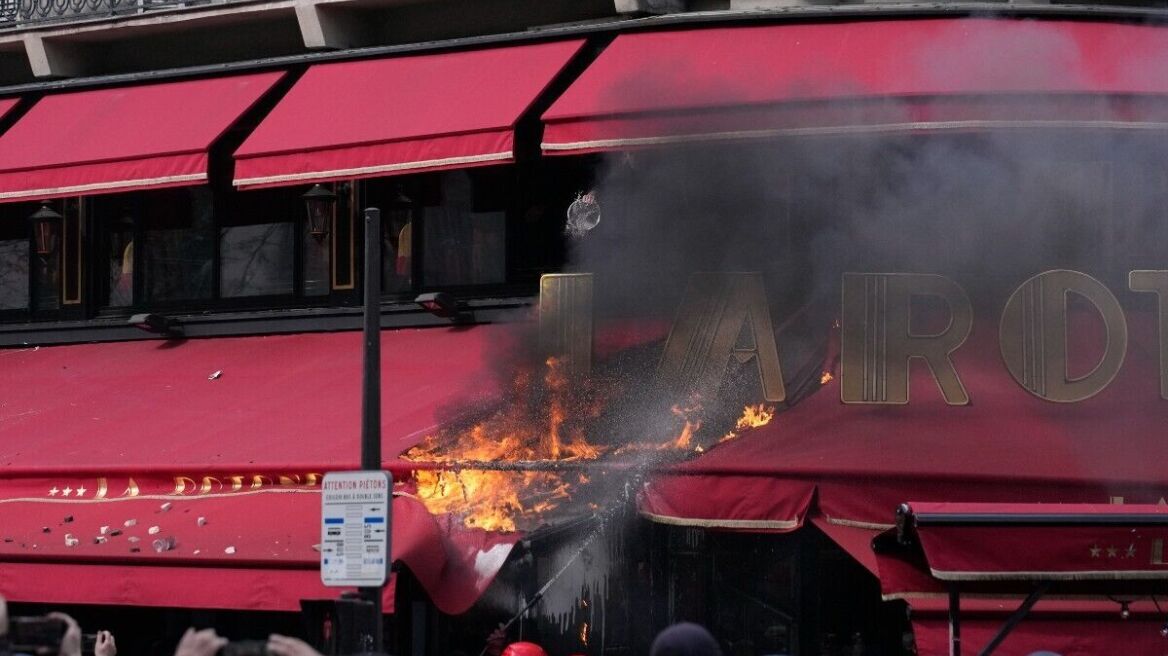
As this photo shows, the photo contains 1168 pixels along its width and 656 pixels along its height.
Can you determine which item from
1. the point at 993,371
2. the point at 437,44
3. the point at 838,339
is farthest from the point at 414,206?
the point at 993,371

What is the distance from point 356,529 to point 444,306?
455 centimetres

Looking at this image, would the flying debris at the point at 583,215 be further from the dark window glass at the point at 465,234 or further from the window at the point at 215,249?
the window at the point at 215,249

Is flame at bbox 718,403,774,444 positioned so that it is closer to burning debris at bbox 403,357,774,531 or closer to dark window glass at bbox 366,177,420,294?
burning debris at bbox 403,357,774,531

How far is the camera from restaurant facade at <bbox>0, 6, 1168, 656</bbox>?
400 inches

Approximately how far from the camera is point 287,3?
13.4m

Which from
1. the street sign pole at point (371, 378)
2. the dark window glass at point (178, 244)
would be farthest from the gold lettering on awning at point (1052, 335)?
the dark window glass at point (178, 244)

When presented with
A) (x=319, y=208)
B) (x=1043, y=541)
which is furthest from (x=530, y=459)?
(x=319, y=208)

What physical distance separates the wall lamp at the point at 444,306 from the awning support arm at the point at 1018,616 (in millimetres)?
4919

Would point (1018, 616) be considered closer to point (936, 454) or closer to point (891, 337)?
point (936, 454)

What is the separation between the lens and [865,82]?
35.9ft

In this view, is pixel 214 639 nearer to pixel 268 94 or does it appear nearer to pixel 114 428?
pixel 114 428

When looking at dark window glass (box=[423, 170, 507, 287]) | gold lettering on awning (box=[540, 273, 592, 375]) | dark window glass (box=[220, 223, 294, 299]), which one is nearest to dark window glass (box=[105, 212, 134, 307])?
dark window glass (box=[220, 223, 294, 299])

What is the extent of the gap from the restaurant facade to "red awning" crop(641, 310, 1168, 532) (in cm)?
2

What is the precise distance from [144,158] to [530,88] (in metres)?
2.82
